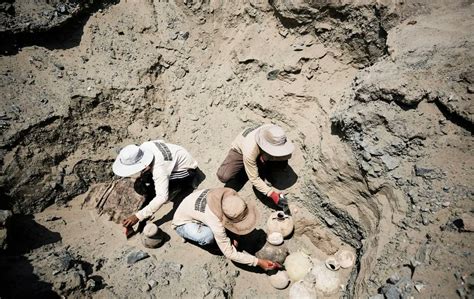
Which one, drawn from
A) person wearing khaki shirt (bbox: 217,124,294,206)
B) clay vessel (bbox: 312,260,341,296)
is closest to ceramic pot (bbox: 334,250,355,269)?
clay vessel (bbox: 312,260,341,296)

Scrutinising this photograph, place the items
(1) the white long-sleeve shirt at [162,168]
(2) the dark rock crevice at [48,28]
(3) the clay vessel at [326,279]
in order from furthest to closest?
(2) the dark rock crevice at [48,28]
(1) the white long-sleeve shirt at [162,168]
(3) the clay vessel at [326,279]

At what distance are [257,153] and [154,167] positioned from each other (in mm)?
1256

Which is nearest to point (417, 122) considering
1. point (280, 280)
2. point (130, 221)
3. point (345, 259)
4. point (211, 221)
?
point (345, 259)

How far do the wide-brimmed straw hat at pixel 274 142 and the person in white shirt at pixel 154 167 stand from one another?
44.3 inches

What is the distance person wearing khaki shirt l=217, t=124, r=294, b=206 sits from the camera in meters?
3.79

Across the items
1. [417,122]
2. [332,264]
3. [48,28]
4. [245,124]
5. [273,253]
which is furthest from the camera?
[245,124]

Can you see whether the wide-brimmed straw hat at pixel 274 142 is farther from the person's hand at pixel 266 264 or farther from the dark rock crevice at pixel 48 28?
the dark rock crevice at pixel 48 28

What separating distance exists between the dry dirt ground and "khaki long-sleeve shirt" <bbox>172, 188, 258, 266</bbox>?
18.3 inches

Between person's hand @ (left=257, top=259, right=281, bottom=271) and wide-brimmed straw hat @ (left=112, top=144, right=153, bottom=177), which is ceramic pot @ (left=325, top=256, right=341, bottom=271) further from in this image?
wide-brimmed straw hat @ (left=112, top=144, right=153, bottom=177)

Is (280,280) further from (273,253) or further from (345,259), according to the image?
(345,259)

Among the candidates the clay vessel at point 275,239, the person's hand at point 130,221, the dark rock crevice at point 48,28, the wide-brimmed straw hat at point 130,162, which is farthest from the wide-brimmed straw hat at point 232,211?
the dark rock crevice at point 48,28

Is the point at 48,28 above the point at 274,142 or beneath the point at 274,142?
above

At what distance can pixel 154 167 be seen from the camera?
156 inches

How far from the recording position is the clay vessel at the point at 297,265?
3.73 meters
